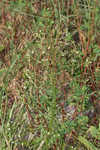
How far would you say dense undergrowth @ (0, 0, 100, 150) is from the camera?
1988mm

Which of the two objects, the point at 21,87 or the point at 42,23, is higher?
the point at 42,23

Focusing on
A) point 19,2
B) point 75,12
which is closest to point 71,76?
point 75,12

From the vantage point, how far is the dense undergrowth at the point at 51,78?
6.52 ft

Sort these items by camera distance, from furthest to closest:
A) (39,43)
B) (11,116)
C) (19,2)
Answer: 1. (19,2)
2. (39,43)
3. (11,116)

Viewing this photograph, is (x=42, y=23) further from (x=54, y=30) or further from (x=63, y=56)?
(x=63, y=56)

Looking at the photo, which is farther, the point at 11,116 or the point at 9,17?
the point at 9,17

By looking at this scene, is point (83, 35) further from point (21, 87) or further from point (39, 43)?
point (21, 87)

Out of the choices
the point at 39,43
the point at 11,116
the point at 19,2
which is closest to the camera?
the point at 11,116

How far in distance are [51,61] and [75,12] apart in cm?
43

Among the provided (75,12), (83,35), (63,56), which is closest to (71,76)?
(63,56)

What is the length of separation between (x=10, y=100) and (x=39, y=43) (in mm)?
483

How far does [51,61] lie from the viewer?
215cm

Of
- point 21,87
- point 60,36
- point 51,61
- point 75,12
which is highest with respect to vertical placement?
point 75,12

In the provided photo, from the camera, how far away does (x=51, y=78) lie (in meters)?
2.01
